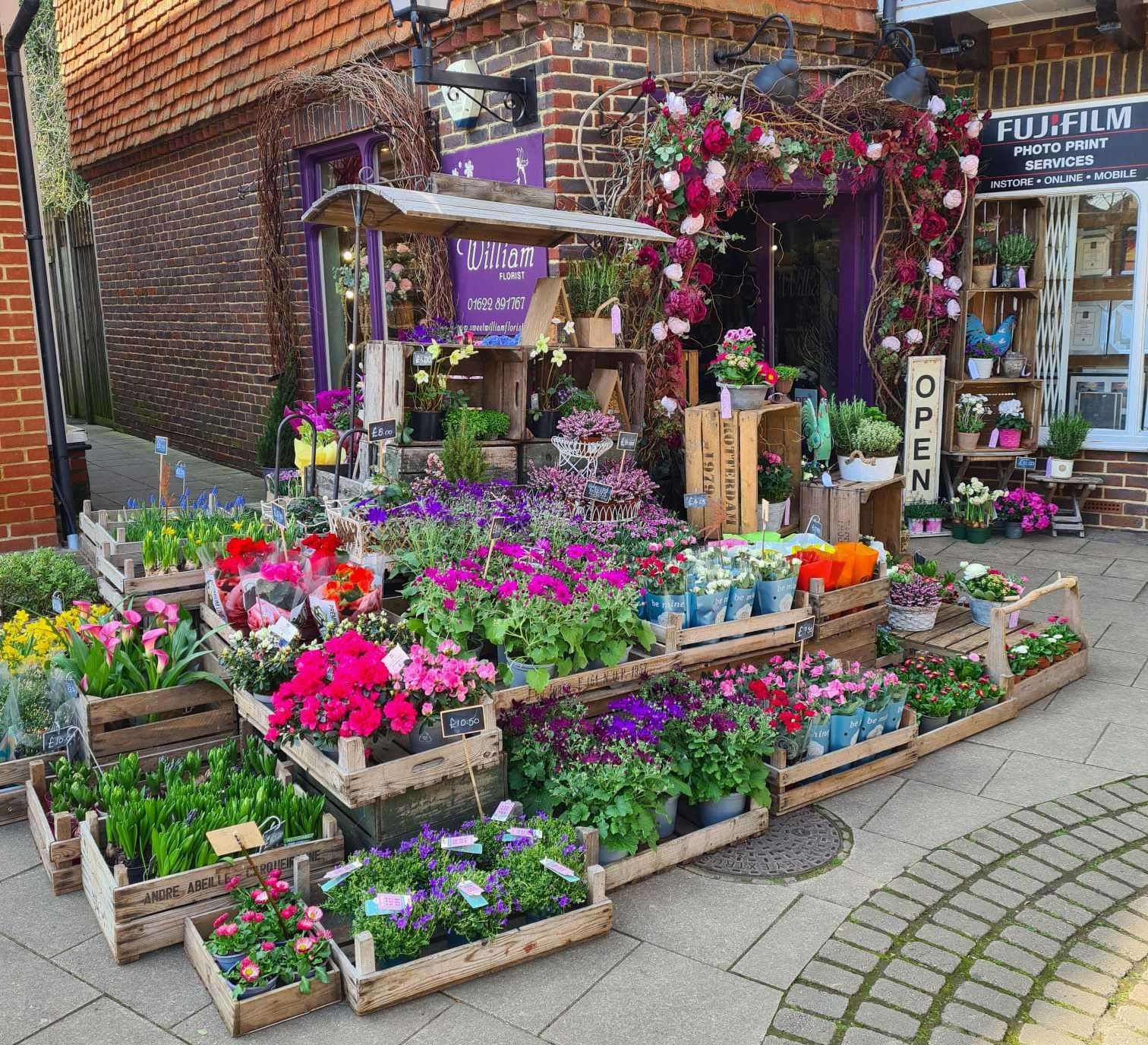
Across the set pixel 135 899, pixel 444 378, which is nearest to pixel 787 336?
pixel 444 378

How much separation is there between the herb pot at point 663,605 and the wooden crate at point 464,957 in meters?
1.29

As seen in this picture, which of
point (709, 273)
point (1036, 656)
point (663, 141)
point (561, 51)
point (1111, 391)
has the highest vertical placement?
point (561, 51)

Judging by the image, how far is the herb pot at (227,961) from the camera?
9.95 feet

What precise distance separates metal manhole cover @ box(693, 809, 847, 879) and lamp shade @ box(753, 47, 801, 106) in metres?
4.31

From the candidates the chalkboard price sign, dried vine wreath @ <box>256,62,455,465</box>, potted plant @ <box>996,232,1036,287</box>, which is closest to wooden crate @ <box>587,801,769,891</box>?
the chalkboard price sign

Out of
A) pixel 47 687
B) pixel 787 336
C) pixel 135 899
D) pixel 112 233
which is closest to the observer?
pixel 135 899

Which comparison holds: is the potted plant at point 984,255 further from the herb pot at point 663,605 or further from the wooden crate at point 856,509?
the herb pot at point 663,605

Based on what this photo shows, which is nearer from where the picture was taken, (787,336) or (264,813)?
(264,813)

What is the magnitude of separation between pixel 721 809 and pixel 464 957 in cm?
119

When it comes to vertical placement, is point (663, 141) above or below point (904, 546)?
above

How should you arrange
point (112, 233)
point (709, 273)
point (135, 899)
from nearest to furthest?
point (135, 899)
point (709, 273)
point (112, 233)

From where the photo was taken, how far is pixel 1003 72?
8117mm

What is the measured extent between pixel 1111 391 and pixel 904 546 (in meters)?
2.65

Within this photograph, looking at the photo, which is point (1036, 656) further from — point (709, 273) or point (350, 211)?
point (350, 211)
